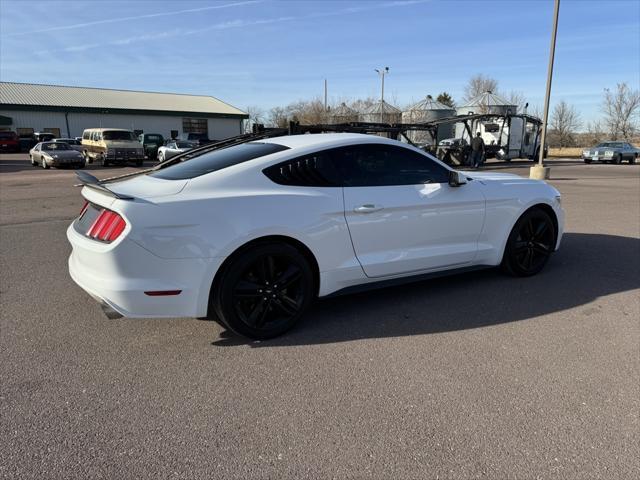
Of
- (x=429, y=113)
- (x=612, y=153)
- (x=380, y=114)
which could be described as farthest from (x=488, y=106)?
(x=612, y=153)

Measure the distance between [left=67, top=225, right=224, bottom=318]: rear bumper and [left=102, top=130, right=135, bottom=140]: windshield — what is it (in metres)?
25.7

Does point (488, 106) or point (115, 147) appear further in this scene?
point (488, 106)

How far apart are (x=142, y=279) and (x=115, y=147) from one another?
2544 centimetres

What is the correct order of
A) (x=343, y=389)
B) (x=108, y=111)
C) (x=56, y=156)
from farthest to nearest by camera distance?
(x=108, y=111), (x=56, y=156), (x=343, y=389)

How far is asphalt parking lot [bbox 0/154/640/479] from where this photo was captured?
8.23 feet

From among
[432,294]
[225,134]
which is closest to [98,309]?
[432,294]

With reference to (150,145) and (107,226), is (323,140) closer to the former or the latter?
(107,226)

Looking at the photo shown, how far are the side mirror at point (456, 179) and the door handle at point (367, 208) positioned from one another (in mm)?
921

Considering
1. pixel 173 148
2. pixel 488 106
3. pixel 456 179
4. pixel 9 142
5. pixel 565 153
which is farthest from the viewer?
pixel 565 153

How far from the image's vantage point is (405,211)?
4.43m

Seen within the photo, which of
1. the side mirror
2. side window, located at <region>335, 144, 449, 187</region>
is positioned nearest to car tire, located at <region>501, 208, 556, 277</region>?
the side mirror

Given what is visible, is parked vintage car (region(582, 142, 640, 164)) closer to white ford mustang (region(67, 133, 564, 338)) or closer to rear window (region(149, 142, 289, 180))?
white ford mustang (region(67, 133, 564, 338))

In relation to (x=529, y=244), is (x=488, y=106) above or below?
above

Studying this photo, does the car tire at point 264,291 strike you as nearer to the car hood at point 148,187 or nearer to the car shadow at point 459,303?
the car shadow at point 459,303
